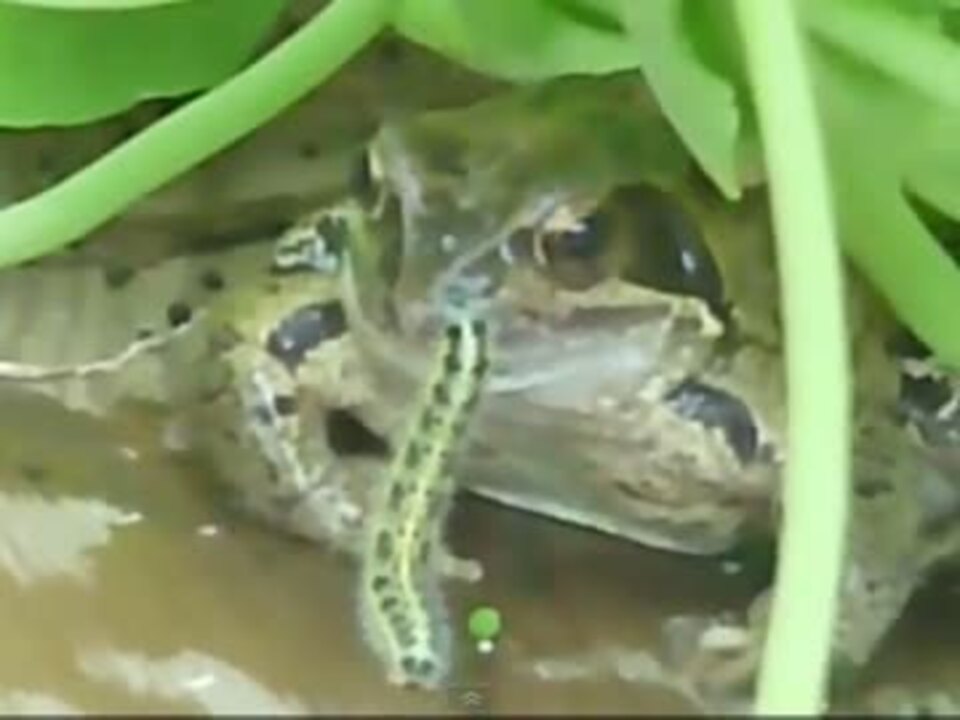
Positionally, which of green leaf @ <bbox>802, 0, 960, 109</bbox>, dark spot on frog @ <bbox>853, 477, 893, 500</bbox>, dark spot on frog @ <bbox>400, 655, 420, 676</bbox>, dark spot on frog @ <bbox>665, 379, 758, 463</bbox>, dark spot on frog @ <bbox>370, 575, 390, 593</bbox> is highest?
green leaf @ <bbox>802, 0, 960, 109</bbox>

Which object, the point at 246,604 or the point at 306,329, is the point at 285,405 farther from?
the point at 246,604

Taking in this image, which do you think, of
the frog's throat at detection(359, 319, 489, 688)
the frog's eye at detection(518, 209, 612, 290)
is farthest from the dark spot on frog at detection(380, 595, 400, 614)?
the frog's eye at detection(518, 209, 612, 290)

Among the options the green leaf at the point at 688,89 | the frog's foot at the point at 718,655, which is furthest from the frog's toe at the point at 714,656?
the green leaf at the point at 688,89

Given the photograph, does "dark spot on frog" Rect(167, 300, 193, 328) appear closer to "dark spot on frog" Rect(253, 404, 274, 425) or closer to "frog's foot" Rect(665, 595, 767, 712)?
"dark spot on frog" Rect(253, 404, 274, 425)

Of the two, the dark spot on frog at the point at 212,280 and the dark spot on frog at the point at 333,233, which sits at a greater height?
the dark spot on frog at the point at 333,233

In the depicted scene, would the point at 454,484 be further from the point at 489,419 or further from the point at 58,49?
the point at 58,49

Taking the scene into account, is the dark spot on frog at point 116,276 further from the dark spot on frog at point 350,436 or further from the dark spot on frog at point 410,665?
the dark spot on frog at point 410,665
